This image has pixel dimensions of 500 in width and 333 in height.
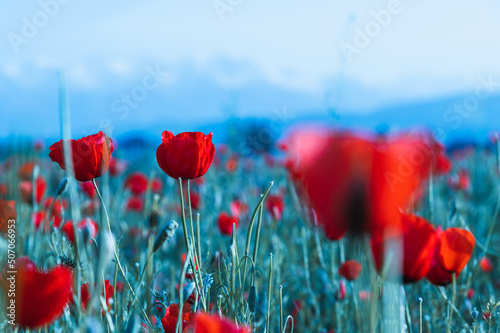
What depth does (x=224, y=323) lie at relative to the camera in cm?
49

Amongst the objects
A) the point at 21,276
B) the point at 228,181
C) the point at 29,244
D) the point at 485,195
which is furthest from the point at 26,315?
the point at 485,195

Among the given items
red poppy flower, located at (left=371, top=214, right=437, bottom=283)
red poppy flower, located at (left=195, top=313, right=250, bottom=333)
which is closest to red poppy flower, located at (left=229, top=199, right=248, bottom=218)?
red poppy flower, located at (left=371, top=214, right=437, bottom=283)

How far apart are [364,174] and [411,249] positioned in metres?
0.17

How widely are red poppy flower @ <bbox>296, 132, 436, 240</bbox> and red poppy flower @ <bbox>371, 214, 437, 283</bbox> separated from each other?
50 millimetres

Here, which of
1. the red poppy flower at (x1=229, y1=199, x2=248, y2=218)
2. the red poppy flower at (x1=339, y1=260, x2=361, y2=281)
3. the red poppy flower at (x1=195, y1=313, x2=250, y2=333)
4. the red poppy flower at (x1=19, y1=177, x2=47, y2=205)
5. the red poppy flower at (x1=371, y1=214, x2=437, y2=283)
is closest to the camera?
the red poppy flower at (x1=195, y1=313, x2=250, y2=333)

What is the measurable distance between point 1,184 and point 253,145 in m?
2.27

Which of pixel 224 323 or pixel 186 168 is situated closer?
pixel 224 323

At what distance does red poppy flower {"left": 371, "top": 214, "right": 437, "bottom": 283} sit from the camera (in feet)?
1.90

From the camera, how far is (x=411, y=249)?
2.02 feet

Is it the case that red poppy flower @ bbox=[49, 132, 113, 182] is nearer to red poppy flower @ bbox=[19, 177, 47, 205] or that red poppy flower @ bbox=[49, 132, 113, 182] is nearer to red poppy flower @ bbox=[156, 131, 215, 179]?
red poppy flower @ bbox=[156, 131, 215, 179]

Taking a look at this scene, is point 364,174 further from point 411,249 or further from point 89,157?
point 89,157

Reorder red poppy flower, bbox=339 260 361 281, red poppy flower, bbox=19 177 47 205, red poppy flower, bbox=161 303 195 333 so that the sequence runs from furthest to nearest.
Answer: red poppy flower, bbox=19 177 47 205, red poppy flower, bbox=339 260 361 281, red poppy flower, bbox=161 303 195 333

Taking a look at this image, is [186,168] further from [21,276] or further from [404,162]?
[404,162]

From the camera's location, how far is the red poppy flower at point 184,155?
87 centimetres
